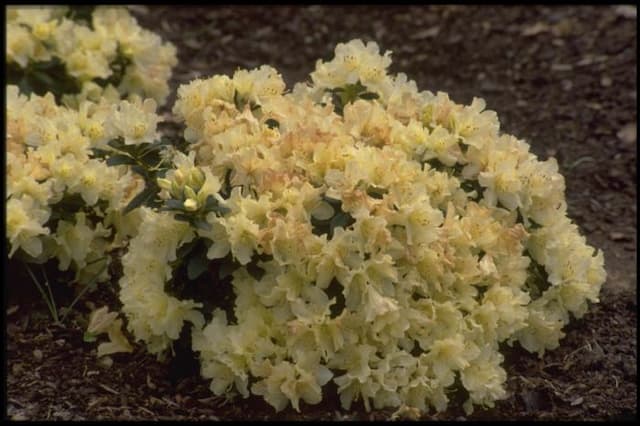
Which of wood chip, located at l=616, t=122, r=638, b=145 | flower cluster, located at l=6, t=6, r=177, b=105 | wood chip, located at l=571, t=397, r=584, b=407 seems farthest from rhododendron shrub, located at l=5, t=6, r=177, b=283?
wood chip, located at l=616, t=122, r=638, b=145

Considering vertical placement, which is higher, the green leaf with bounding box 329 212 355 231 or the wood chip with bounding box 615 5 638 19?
the green leaf with bounding box 329 212 355 231

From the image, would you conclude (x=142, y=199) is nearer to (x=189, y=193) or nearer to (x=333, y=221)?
(x=189, y=193)

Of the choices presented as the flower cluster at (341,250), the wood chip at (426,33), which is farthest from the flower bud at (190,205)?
the wood chip at (426,33)

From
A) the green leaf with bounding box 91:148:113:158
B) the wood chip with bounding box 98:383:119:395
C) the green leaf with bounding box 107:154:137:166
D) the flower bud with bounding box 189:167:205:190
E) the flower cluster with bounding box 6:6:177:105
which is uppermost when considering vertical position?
the flower bud with bounding box 189:167:205:190

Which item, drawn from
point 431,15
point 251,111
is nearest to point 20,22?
point 251,111

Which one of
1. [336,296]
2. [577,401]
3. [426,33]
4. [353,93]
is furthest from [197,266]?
[426,33]

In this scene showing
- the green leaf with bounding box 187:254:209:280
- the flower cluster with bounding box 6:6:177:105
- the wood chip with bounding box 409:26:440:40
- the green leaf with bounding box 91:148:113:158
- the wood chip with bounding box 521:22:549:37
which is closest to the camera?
the green leaf with bounding box 187:254:209:280

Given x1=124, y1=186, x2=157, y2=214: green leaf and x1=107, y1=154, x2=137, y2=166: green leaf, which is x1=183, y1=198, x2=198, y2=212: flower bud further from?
x1=107, y1=154, x2=137, y2=166: green leaf
